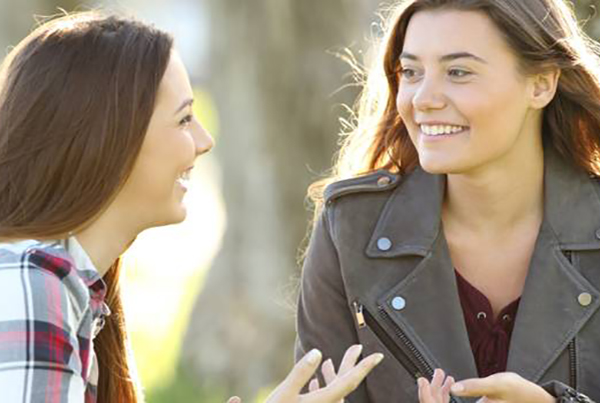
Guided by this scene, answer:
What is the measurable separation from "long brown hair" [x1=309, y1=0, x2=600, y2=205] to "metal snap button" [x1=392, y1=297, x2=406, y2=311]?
396mm

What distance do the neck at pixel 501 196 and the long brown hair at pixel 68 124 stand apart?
100cm

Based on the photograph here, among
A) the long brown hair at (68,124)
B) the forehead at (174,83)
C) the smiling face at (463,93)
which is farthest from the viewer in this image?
the smiling face at (463,93)

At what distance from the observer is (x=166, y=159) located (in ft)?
11.8

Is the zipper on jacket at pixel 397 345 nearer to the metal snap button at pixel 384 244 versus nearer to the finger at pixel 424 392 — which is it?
the metal snap button at pixel 384 244

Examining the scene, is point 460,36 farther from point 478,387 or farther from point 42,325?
point 42,325

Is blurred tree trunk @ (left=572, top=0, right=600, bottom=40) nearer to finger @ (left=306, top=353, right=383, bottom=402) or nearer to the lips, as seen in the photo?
the lips

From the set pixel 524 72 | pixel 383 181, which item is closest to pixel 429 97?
pixel 524 72

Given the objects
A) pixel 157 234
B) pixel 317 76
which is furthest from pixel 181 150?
pixel 157 234

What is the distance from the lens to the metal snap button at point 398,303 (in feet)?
13.5

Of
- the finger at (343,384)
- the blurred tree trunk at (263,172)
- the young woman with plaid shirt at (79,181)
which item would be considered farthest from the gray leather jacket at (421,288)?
the blurred tree trunk at (263,172)

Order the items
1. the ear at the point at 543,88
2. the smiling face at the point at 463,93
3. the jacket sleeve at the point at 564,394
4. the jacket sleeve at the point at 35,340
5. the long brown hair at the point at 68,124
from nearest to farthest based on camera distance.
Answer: the jacket sleeve at the point at 35,340 → the long brown hair at the point at 68,124 → the jacket sleeve at the point at 564,394 → the smiling face at the point at 463,93 → the ear at the point at 543,88

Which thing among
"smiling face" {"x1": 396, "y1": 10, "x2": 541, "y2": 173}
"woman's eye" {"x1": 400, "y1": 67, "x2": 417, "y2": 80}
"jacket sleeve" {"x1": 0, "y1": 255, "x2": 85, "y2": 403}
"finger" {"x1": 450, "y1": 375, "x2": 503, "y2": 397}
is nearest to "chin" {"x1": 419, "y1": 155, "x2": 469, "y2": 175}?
"smiling face" {"x1": 396, "y1": 10, "x2": 541, "y2": 173}

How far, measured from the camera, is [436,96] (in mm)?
3971

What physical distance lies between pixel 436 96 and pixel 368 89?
1.68 feet
